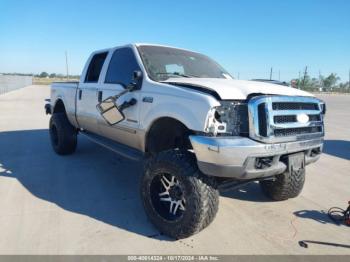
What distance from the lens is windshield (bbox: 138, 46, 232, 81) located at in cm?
407

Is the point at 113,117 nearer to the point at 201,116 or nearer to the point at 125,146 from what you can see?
the point at 125,146

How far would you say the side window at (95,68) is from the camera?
5.41 m

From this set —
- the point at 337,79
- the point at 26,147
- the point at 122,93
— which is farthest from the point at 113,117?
the point at 337,79

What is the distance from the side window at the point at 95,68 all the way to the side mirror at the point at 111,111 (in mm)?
1045

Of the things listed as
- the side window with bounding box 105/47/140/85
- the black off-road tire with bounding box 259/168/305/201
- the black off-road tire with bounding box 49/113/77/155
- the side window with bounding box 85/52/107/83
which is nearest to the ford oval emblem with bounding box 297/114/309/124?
the black off-road tire with bounding box 259/168/305/201

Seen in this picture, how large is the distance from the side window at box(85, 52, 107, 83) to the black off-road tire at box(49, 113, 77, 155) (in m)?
1.20

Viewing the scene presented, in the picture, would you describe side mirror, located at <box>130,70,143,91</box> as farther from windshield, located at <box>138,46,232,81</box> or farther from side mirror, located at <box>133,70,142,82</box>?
windshield, located at <box>138,46,232,81</box>

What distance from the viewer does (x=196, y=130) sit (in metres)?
3.00

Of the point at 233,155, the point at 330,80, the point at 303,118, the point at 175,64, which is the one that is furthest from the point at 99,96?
the point at 330,80

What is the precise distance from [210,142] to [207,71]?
83.6 inches

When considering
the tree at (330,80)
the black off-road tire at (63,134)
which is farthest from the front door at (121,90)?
the tree at (330,80)

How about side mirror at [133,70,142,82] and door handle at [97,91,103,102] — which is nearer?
side mirror at [133,70,142,82]

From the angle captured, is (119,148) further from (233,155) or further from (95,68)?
(233,155)

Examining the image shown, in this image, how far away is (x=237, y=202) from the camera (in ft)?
13.8
